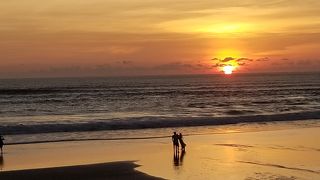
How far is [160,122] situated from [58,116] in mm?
12570

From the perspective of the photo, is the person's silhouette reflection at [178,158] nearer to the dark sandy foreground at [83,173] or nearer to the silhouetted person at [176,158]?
the silhouetted person at [176,158]

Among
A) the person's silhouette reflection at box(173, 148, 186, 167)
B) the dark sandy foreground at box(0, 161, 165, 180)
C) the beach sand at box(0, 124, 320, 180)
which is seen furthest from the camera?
the person's silhouette reflection at box(173, 148, 186, 167)

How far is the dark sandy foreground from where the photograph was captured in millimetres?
17297

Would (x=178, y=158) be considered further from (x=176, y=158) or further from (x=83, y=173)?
(x=83, y=173)

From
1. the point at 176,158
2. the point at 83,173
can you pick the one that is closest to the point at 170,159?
the point at 176,158

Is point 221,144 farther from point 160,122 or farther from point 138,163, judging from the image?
point 160,122

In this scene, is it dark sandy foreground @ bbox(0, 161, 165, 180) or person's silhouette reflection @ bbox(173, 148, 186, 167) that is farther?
person's silhouette reflection @ bbox(173, 148, 186, 167)

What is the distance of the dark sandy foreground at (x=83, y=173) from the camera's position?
17297 millimetres

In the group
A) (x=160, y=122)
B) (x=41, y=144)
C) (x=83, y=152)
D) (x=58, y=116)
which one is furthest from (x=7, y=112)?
(x=83, y=152)

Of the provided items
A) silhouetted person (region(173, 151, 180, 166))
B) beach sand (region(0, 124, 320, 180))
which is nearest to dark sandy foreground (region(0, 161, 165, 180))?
beach sand (region(0, 124, 320, 180))

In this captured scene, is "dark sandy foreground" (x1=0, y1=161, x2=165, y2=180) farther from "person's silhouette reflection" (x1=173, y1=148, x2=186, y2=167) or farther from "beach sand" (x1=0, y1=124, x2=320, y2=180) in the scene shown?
"person's silhouette reflection" (x1=173, y1=148, x2=186, y2=167)

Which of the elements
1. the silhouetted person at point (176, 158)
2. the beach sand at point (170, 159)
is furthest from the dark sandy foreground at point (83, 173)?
the silhouetted person at point (176, 158)

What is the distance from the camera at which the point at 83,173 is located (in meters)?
18.1

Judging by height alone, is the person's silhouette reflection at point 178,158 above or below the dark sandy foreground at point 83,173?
above
